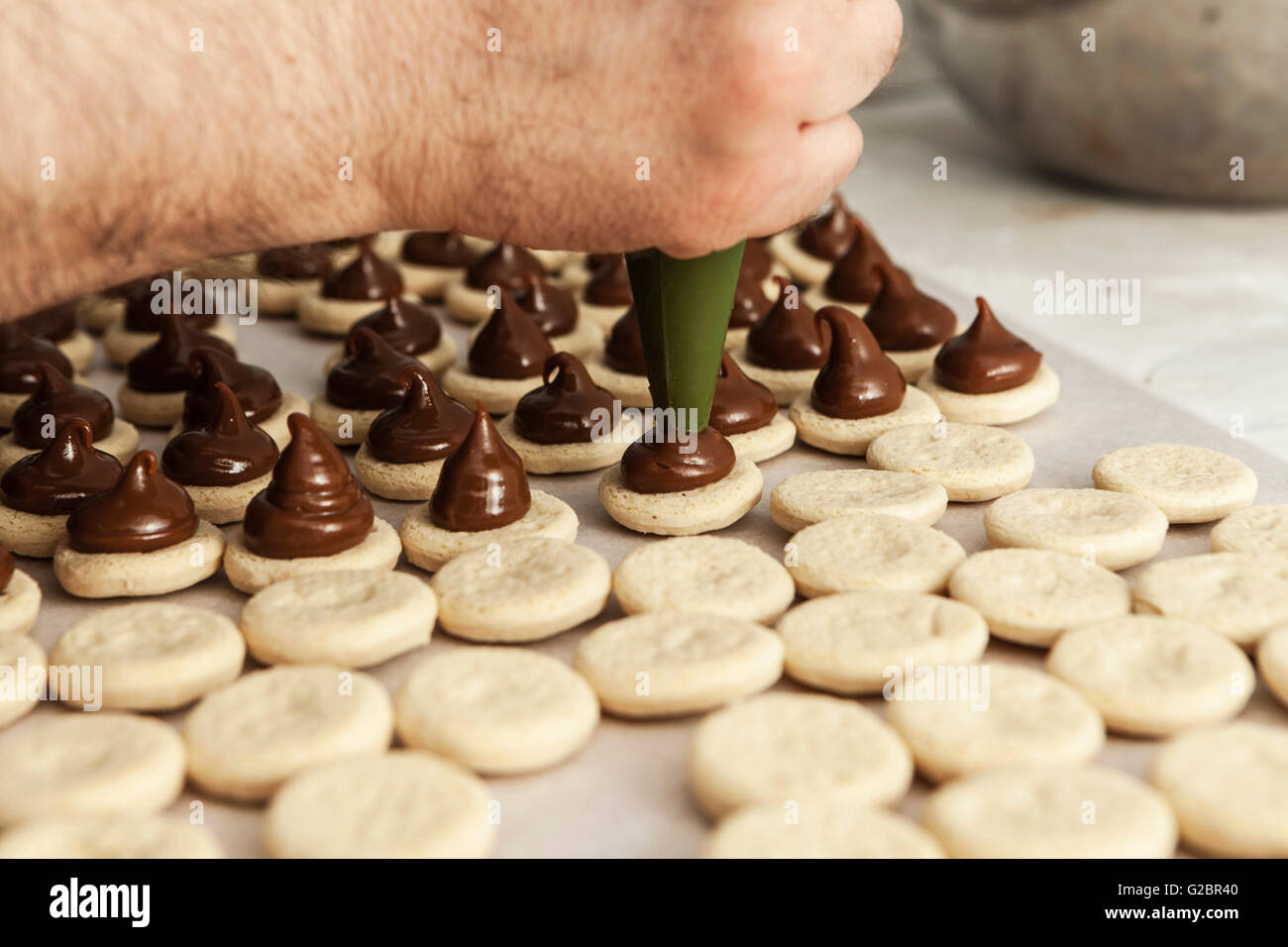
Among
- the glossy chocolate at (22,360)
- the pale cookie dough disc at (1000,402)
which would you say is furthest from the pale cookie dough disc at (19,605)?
the pale cookie dough disc at (1000,402)

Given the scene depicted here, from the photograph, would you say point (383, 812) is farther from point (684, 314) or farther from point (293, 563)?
point (684, 314)

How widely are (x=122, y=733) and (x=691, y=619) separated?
0.57 metres

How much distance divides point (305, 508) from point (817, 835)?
762mm

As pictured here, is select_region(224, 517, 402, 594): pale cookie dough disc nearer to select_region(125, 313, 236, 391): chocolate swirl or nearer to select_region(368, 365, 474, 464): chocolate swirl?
select_region(368, 365, 474, 464): chocolate swirl

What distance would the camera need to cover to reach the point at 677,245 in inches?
61.1

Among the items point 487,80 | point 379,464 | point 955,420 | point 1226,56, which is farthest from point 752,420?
point 1226,56

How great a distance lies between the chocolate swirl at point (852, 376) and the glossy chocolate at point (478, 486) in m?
0.54

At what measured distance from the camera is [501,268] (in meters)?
Answer: 2.49

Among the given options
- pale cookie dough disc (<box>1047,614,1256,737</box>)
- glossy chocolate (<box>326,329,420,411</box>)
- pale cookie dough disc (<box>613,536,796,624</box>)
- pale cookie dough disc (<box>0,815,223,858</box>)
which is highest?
glossy chocolate (<box>326,329,420,411</box>)

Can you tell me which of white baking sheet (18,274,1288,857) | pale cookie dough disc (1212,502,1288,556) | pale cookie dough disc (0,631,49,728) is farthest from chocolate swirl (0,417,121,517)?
pale cookie dough disc (1212,502,1288,556)

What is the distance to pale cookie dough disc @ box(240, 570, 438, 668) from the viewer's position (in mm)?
1401

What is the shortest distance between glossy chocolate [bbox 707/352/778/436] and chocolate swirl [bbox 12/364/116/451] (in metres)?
0.87

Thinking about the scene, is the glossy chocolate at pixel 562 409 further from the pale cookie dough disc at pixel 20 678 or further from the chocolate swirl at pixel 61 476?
the pale cookie dough disc at pixel 20 678

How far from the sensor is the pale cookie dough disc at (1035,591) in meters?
1.44
